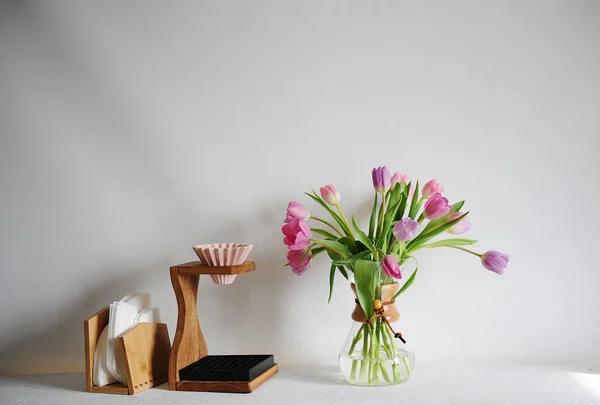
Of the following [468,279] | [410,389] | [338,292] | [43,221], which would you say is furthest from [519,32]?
[43,221]

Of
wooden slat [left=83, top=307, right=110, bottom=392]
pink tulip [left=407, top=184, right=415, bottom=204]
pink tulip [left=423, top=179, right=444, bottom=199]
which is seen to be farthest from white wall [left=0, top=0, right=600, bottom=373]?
wooden slat [left=83, top=307, right=110, bottom=392]

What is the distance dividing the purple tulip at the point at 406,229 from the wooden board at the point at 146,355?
0.58 m

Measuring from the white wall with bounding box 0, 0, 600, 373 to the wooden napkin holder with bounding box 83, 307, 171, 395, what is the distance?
6.9 inches

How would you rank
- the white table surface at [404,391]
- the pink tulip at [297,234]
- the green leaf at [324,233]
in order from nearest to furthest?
the white table surface at [404,391]
the pink tulip at [297,234]
the green leaf at [324,233]

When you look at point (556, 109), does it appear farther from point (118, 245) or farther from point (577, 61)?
point (118, 245)

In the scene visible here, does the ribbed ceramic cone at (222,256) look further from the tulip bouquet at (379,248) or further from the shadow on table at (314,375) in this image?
the shadow on table at (314,375)

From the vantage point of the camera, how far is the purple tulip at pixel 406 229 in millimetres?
1132

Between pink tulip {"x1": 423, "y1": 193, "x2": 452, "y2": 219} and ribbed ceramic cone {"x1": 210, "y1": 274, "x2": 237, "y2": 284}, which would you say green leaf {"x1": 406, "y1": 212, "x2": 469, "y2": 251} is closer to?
pink tulip {"x1": 423, "y1": 193, "x2": 452, "y2": 219}

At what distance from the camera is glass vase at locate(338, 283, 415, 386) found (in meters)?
1.19

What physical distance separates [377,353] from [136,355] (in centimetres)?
50

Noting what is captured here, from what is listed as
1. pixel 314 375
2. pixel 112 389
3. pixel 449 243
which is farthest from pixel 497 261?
pixel 112 389

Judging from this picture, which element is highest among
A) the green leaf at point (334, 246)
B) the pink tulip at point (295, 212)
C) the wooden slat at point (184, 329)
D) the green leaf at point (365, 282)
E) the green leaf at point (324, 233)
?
the pink tulip at point (295, 212)

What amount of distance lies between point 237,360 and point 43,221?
0.63 metres

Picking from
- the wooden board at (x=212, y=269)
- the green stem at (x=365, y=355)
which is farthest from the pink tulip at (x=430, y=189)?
the wooden board at (x=212, y=269)
